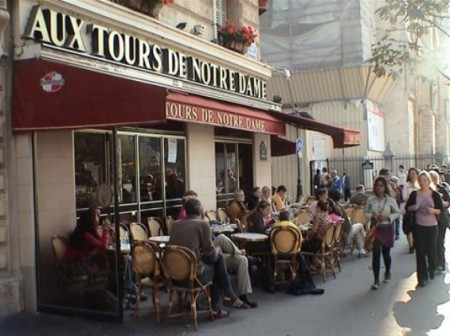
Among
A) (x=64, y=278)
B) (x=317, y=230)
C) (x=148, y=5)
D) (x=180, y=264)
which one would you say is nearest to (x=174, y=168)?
(x=148, y=5)

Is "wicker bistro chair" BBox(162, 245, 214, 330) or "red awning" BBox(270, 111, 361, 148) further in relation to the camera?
"red awning" BBox(270, 111, 361, 148)

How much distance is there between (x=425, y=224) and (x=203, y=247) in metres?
3.52

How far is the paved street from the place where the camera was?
19.5 ft

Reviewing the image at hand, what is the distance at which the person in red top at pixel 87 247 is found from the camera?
273 inches

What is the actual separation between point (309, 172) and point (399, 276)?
13.3m

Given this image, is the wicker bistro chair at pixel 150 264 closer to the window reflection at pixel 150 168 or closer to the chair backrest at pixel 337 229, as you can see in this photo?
the chair backrest at pixel 337 229

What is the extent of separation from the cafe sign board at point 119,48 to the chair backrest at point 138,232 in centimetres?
260

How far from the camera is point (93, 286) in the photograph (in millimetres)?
6801

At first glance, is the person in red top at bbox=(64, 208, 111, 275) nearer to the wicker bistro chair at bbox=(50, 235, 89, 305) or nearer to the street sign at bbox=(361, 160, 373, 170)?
the wicker bistro chair at bbox=(50, 235, 89, 305)

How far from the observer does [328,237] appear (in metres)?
8.51

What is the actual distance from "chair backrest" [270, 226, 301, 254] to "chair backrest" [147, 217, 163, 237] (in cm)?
242

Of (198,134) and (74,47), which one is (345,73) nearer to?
(198,134)

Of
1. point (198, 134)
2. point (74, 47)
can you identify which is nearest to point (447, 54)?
point (198, 134)

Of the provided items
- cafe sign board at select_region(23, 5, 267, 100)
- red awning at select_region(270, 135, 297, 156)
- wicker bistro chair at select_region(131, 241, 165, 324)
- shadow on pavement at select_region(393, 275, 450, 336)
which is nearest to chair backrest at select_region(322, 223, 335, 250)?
shadow on pavement at select_region(393, 275, 450, 336)
